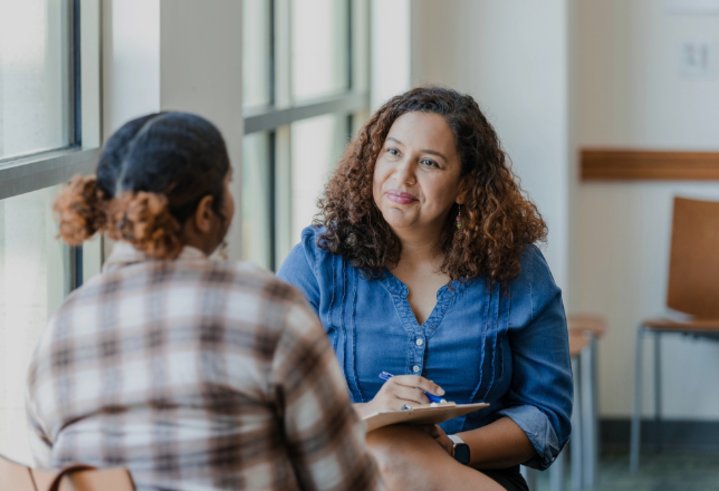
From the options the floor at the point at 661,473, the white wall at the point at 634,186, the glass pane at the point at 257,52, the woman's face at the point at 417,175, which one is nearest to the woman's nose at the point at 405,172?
the woman's face at the point at 417,175

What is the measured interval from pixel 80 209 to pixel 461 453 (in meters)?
0.98

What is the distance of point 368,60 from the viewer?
4641 mm

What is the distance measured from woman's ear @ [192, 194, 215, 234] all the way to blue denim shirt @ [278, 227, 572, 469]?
892 mm

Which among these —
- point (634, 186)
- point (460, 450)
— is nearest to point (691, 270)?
point (634, 186)

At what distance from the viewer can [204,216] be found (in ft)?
4.40

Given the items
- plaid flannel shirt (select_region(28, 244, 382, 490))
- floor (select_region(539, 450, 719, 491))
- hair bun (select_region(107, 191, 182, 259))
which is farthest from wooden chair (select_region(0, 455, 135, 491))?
floor (select_region(539, 450, 719, 491))

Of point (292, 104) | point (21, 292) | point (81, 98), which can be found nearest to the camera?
point (21, 292)

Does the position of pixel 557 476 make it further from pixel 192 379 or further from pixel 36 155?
pixel 192 379

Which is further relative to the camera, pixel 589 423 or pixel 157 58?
pixel 589 423

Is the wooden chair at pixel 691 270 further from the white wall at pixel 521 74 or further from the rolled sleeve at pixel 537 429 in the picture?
the rolled sleeve at pixel 537 429

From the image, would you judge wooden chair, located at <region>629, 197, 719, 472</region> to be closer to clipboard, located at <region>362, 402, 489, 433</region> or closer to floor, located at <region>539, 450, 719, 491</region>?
floor, located at <region>539, 450, 719, 491</region>

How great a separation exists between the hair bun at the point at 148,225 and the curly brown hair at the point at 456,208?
951mm

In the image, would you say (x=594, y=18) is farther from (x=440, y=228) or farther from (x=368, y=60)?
(x=440, y=228)

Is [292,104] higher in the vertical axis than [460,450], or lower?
higher
